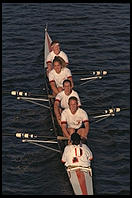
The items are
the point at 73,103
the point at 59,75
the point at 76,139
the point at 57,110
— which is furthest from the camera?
the point at 59,75

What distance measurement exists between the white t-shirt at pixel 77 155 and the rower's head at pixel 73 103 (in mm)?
1738

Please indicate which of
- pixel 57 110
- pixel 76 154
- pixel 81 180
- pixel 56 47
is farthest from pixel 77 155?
pixel 56 47

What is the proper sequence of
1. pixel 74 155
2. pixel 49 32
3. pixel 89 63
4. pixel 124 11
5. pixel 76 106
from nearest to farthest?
pixel 74 155 → pixel 76 106 → pixel 89 63 → pixel 49 32 → pixel 124 11

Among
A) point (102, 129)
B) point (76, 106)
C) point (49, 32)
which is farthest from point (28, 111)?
point (49, 32)

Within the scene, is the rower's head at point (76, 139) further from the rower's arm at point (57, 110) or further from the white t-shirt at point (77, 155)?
the rower's arm at point (57, 110)

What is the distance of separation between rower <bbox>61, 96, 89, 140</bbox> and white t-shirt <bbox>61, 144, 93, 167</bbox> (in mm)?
1422

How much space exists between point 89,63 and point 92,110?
553cm

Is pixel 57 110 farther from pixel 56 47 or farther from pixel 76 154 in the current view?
pixel 56 47

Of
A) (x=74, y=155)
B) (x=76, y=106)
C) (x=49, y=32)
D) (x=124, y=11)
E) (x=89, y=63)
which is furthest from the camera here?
(x=124, y=11)

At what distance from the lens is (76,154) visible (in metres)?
21.3

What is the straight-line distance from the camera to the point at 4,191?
74.1 ft

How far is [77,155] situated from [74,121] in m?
2.29

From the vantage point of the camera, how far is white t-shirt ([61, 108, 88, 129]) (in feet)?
75.9

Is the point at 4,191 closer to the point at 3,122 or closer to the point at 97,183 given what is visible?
the point at 97,183
